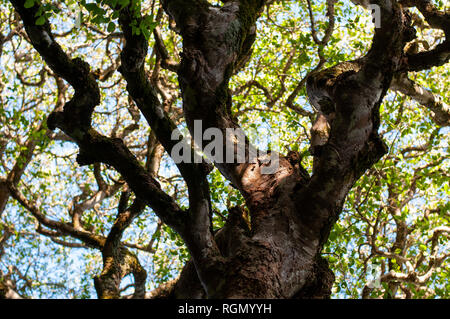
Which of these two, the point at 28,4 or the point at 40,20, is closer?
the point at 28,4

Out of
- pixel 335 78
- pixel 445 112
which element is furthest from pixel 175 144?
pixel 445 112

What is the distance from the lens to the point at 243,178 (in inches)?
177

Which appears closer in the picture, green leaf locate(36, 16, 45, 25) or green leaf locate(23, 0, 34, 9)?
green leaf locate(23, 0, 34, 9)

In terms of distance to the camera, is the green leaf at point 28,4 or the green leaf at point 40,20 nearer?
the green leaf at point 28,4

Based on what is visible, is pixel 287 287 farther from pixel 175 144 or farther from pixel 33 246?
pixel 33 246
